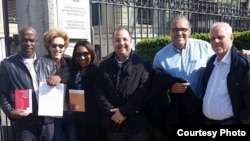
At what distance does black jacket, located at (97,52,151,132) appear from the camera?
3795mm

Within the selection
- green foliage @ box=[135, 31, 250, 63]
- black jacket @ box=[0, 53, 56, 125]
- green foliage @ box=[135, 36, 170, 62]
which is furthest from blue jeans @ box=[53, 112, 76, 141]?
green foliage @ box=[135, 36, 170, 62]

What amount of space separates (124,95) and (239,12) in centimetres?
569

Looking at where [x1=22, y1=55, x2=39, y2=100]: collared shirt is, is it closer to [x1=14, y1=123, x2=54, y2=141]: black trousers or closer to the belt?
[x1=14, y1=123, x2=54, y2=141]: black trousers

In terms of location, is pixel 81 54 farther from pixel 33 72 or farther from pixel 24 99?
pixel 24 99

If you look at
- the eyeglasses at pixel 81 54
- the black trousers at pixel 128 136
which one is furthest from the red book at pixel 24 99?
the black trousers at pixel 128 136

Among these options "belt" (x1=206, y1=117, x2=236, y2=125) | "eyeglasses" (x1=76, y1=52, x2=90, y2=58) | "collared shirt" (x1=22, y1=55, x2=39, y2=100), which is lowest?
"belt" (x1=206, y1=117, x2=236, y2=125)

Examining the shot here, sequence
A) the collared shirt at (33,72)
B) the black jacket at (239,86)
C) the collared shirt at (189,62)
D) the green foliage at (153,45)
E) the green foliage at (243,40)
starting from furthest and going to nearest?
the green foliage at (153,45) < the green foliage at (243,40) < the collared shirt at (33,72) < the collared shirt at (189,62) < the black jacket at (239,86)

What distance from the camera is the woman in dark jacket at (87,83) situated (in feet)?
13.5

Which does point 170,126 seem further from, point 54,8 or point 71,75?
point 54,8

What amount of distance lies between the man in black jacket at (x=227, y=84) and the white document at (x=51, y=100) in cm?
150

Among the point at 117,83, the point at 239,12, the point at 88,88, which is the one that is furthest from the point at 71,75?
the point at 239,12

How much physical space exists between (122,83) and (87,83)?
1.56 ft

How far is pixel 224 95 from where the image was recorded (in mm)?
3537

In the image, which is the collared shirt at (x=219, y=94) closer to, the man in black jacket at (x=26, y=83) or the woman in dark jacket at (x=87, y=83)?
the woman in dark jacket at (x=87, y=83)
